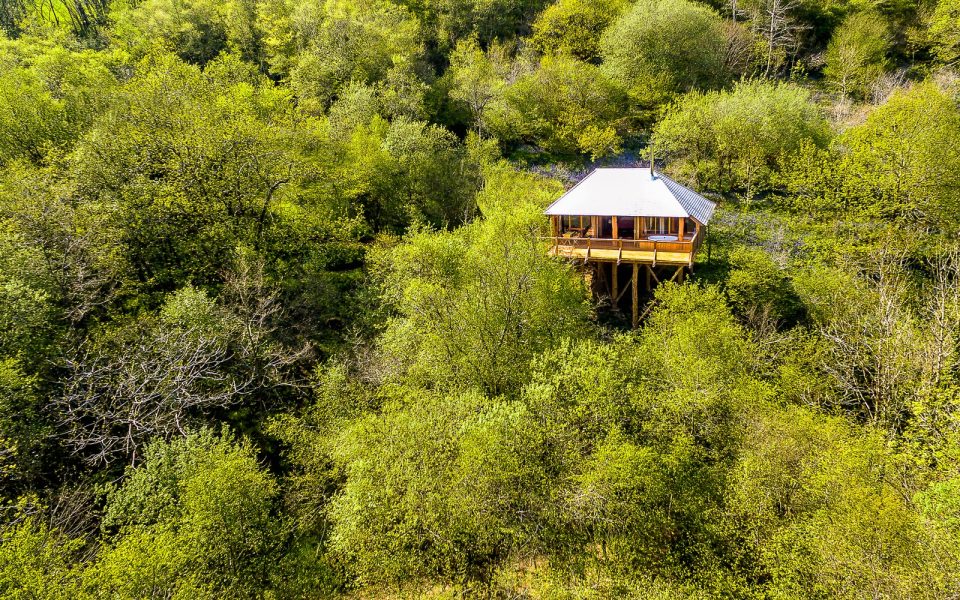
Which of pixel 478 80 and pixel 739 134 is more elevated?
pixel 478 80

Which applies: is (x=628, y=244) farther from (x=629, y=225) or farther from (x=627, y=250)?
(x=629, y=225)

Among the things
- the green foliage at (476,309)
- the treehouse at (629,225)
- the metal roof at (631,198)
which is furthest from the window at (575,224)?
the green foliage at (476,309)

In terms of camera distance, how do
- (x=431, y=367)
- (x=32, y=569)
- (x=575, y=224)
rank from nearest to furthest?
(x=32, y=569), (x=431, y=367), (x=575, y=224)

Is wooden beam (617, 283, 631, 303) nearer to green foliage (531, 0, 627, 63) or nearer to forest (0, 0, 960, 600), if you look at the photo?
forest (0, 0, 960, 600)

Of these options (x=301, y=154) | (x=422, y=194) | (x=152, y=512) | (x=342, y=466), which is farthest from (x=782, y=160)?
(x=152, y=512)

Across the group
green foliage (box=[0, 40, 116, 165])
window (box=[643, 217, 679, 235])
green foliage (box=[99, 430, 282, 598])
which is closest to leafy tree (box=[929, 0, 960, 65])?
window (box=[643, 217, 679, 235])

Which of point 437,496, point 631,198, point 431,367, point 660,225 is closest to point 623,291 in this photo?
point 660,225
